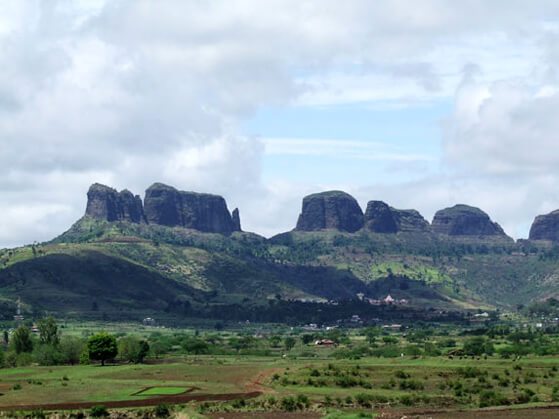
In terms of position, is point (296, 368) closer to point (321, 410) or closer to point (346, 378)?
point (346, 378)

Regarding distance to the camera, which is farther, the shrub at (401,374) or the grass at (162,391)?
the shrub at (401,374)

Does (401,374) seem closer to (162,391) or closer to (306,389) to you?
(306,389)

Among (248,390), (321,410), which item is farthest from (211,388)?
(321,410)

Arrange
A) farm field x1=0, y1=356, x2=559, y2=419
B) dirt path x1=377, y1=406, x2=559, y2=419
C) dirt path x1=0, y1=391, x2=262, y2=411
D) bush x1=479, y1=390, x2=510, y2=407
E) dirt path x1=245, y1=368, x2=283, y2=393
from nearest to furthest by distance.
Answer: dirt path x1=377, y1=406, x2=559, y2=419 → dirt path x1=0, y1=391, x2=262, y2=411 → farm field x1=0, y1=356, x2=559, y2=419 → bush x1=479, y1=390, x2=510, y2=407 → dirt path x1=245, y1=368, x2=283, y2=393

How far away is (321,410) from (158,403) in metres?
22.4

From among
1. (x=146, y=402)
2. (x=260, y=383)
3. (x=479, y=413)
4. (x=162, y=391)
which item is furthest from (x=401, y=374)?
(x=146, y=402)

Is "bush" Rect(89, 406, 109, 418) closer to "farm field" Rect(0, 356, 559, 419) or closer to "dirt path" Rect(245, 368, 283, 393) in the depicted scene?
"farm field" Rect(0, 356, 559, 419)

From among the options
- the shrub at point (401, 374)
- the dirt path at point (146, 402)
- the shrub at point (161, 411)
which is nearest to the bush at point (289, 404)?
the dirt path at point (146, 402)

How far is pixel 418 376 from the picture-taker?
18150 centimetres

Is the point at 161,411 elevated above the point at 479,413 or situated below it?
above

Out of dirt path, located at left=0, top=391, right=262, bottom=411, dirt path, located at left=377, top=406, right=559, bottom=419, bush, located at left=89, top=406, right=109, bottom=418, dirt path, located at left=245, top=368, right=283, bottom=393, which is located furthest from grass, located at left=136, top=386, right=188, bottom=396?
dirt path, located at left=377, top=406, right=559, bottom=419

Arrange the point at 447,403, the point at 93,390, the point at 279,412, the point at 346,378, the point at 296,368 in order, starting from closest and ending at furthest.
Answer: the point at 279,412 → the point at 447,403 → the point at 93,390 → the point at 346,378 → the point at 296,368

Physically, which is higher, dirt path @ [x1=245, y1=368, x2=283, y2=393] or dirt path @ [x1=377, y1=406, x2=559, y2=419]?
dirt path @ [x1=245, y1=368, x2=283, y2=393]

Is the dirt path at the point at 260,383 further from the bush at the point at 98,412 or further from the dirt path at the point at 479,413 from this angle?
the bush at the point at 98,412
